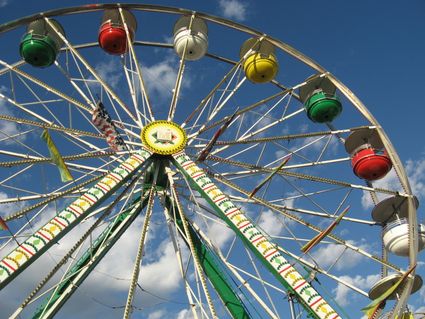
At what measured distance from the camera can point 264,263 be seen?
360 inches

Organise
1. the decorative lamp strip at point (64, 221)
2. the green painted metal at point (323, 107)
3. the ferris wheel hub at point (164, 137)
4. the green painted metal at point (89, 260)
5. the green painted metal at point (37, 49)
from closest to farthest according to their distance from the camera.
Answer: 1. the decorative lamp strip at point (64, 221)
2. the green painted metal at point (89, 260)
3. the ferris wheel hub at point (164, 137)
4. the green painted metal at point (37, 49)
5. the green painted metal at point (323, 107)

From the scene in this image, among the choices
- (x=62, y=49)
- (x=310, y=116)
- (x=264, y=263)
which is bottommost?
(x=264, y=263)

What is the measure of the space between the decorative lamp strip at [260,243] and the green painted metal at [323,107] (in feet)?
12.9

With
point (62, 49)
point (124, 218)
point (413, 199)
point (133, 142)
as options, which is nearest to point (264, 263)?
point (124, 218)

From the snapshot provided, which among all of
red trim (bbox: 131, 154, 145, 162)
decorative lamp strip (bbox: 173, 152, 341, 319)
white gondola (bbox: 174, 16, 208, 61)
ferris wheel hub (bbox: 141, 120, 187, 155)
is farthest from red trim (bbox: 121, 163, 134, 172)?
white gondola (bbox: 174, 16, 208, 61)

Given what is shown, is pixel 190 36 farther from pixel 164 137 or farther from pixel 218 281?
pixel 218 281

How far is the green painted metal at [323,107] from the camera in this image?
12.7 m

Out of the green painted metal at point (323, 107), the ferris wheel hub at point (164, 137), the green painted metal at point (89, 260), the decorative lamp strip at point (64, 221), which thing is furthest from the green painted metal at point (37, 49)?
the green painted metal at point (323, 107)

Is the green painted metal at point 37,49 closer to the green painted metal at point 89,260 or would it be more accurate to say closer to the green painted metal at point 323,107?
the green painted metal at point 89,260

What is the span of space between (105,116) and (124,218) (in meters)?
2.23

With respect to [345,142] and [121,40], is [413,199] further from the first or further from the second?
[121,40]

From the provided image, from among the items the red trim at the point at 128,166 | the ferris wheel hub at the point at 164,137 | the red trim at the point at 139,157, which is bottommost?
the red trim at the point at 128,166

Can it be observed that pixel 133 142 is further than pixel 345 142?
No

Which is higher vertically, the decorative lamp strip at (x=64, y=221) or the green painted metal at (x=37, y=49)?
the green painted metal at (x=37, y=49)
